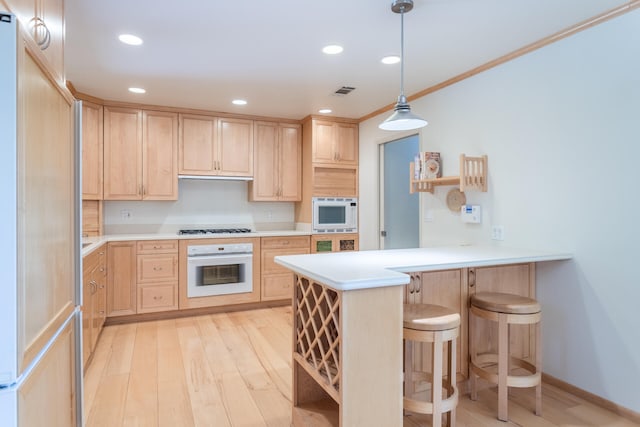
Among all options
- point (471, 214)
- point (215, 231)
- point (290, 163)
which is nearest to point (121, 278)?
point (215, 231)

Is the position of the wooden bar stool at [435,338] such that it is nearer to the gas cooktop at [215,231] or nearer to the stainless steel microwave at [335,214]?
the stainless steel microwave at [335,214]

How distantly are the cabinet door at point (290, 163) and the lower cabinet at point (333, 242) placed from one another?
0.64 metres

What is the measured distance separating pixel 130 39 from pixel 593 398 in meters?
3.81

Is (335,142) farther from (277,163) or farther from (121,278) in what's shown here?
(121,278)

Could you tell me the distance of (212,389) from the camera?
2.54m

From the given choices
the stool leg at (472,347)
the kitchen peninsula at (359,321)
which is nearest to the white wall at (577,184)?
the kitchen peninsula at (359,321)

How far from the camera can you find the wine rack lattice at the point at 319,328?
173 cm

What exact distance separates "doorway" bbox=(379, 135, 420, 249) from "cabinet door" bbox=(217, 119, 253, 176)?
65.2 inches

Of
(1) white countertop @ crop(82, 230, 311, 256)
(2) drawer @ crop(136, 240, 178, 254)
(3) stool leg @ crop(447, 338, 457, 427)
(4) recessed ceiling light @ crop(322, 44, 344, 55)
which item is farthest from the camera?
(2) drawer @ crop(136, 240, 178, 254)

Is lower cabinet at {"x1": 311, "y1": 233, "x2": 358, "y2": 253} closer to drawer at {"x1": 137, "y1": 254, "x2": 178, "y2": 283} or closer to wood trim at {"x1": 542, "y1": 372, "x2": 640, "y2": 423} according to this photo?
drawer at {"x1": 137, "y1": 254, "x2": 178, "y2": 283}

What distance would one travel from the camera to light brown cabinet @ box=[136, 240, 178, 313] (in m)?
4.02

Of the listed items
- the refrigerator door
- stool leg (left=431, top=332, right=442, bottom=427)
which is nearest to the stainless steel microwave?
stool leg (left=431, top=332, right=442, bottom=427)

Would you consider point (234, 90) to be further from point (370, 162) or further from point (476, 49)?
point (476, 49)

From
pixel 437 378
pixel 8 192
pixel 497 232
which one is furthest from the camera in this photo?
pixel 497 232
